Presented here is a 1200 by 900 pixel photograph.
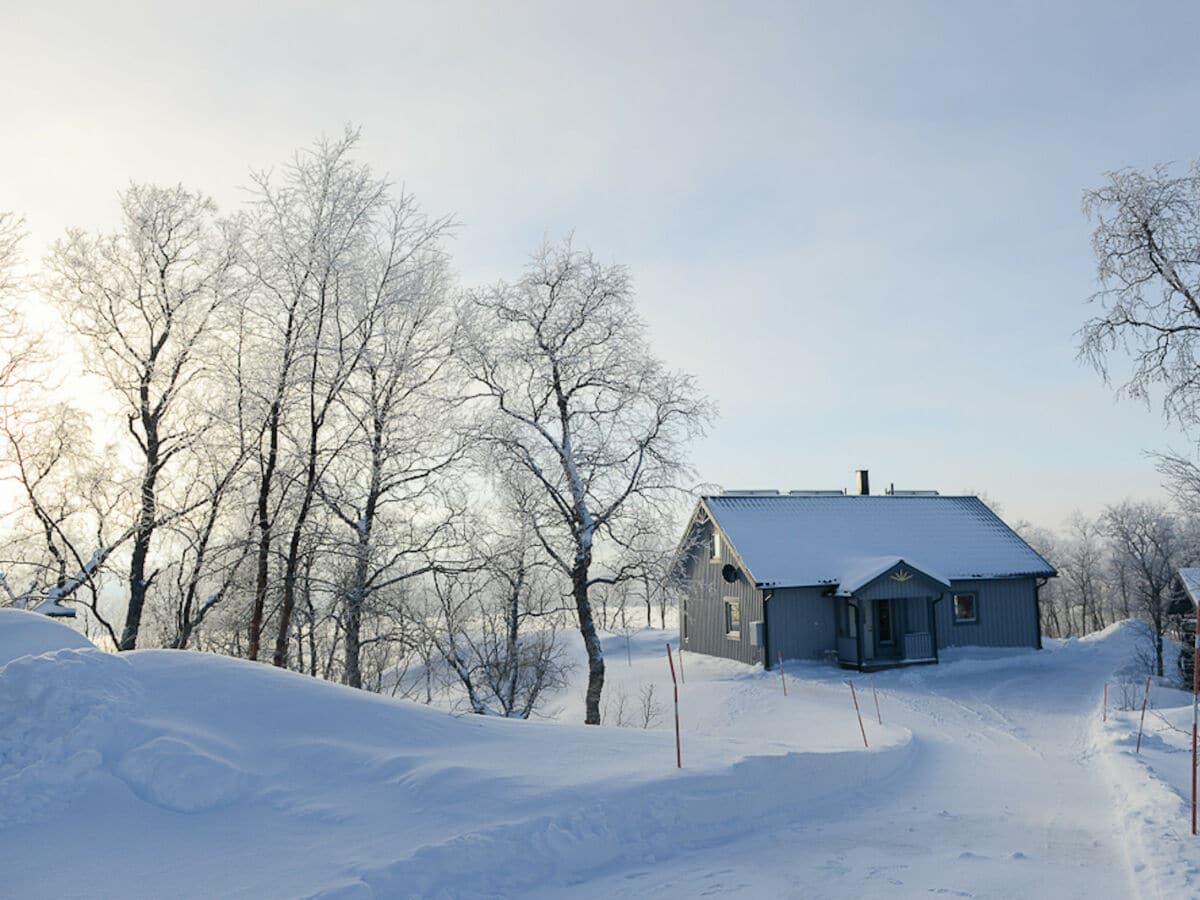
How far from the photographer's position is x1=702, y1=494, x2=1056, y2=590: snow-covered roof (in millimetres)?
28203

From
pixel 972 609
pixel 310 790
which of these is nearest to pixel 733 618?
pixel 972 609

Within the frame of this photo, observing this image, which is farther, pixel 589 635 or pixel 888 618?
pixel 888 618

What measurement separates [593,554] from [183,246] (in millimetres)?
11572

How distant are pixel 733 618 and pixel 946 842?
21737 millimetres

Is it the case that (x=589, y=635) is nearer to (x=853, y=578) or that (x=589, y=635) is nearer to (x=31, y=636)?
(x=853, y=578)

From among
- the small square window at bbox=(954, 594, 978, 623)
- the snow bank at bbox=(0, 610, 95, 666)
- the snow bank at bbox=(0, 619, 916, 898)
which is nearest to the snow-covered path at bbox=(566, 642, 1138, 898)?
the snow bank at bbox=(0, 619, 916, 898)

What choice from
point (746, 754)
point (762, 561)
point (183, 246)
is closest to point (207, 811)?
point (746, 754)

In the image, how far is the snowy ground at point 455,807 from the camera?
6.32 meters

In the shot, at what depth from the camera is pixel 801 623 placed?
27703mm

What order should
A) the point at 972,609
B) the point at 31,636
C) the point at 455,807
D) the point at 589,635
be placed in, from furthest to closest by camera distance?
the point at 972,609 → the point at 589,635 → the point at 31,636 → the point at 455,807

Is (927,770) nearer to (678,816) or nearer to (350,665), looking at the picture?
(678,816)

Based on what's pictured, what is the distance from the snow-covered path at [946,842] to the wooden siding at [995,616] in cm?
1390

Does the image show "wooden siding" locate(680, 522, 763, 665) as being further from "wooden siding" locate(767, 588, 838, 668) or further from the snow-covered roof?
the snow-covered roof

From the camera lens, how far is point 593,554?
19.5 metres
